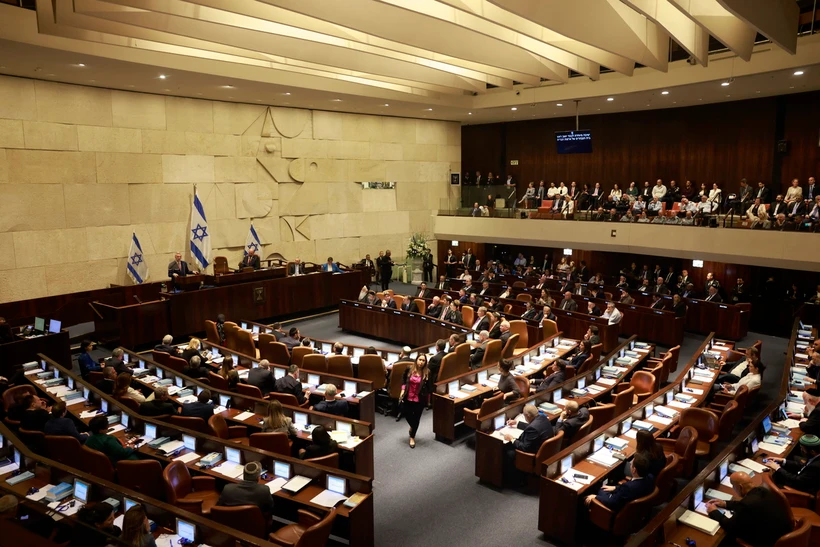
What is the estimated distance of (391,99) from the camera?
16.7 meters

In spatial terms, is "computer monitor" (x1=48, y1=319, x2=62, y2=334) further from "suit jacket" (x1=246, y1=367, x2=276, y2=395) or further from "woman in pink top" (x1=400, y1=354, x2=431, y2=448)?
"woman in pink top" (x1=400, y1=354, x2=431, y2=448)

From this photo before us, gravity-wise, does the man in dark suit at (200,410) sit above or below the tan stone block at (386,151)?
below

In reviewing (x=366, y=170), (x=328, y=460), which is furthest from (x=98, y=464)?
(x=366, y=170)

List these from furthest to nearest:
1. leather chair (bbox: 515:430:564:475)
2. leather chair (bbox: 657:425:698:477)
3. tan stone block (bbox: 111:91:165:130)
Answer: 1. tan stone block (bbox: 111:91:165:130)
2. leather chair (bbox: 657:425:698:477)
3. leather chair (bbox: 515:430:564:475)

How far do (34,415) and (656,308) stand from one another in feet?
40.4

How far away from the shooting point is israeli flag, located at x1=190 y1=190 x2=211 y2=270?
1595 centimetres

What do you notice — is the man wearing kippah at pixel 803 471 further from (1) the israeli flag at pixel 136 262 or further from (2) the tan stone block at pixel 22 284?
(2) the tan stone block at pixel 22 284

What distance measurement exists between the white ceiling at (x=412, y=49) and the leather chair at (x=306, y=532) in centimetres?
613

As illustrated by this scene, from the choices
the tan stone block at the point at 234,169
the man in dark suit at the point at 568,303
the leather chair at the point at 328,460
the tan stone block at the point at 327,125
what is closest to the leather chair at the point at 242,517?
the leather chair at the point at 328,460

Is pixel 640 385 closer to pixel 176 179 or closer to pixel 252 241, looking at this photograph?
pixel 252 241

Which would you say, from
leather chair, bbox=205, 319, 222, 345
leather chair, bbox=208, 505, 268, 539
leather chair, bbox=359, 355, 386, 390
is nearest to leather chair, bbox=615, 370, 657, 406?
leather chair, bbox=359, 355, 386, 390

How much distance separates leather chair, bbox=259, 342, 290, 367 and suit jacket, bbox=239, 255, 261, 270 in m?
5.48

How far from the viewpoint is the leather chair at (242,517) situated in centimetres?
488

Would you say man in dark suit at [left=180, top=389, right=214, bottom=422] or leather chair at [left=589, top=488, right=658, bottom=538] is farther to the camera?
man in dark suit at [left=180, top=389, right=214, bottom=422]
